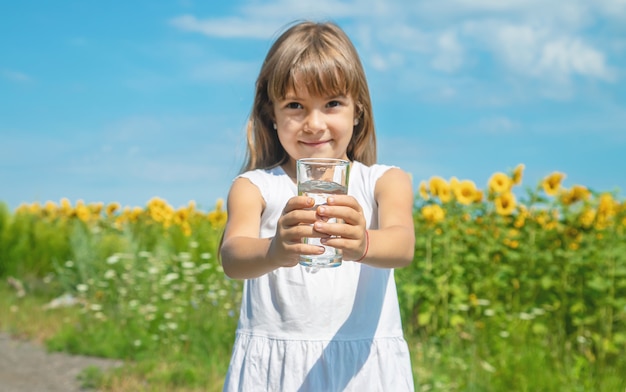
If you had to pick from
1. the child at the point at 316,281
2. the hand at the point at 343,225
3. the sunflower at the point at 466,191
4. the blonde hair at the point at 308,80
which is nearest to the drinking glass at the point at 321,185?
the hand at the point at 343,225

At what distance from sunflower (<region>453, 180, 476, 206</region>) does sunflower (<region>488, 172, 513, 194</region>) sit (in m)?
0.13

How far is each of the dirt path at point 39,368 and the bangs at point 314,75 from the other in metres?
3.15

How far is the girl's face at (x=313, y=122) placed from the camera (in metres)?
2.14

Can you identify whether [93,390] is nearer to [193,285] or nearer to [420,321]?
[193,285]

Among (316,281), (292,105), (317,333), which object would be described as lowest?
(317,333)

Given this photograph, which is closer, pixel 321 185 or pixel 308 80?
pixel 321 185

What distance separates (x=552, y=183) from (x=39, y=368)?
12.9ft

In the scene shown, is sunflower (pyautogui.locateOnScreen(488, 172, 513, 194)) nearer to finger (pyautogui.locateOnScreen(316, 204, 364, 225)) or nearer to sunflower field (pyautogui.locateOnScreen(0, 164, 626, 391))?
sunflower field (pyautogui.locateOnScreen(0, 164, 626, 391))

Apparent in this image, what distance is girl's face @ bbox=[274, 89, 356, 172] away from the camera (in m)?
2.14

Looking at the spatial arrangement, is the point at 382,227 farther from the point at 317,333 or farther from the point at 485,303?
the point at 485,303

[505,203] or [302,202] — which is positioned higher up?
→ [505,203]

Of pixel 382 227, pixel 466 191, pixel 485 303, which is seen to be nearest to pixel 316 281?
pixel 382 227

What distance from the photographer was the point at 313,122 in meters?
2.12

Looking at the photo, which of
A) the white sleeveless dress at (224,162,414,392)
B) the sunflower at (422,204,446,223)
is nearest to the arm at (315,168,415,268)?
the white sleeveless dress at (224,162,414,392)
